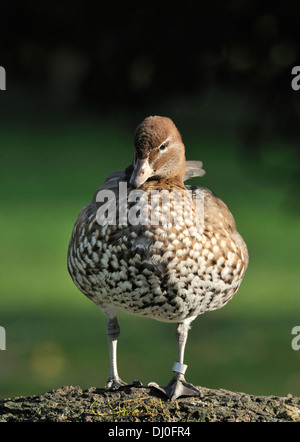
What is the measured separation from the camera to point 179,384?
339 cm

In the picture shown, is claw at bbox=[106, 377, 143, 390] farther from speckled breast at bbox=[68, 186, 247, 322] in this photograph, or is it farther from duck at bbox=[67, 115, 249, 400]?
speckled breast at bbox=[68, 186, 247, 322]

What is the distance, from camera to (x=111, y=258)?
3268mm

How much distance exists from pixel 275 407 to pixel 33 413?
1.17 metres

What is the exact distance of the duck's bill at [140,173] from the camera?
3.19 metres

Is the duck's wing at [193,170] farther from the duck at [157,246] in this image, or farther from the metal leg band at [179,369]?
the metal leg band at [179,369]

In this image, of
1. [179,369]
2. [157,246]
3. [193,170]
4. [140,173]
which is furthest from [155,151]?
[179,369]

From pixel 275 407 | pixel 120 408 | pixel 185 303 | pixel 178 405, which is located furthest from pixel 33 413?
pixel 275 407

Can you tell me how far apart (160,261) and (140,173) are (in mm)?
434

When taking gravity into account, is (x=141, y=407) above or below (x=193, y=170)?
below

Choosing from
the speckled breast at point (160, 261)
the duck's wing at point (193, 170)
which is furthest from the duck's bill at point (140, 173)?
the duck's wing at point (193, 170)

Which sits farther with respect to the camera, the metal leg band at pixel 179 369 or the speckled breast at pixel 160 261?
the metal leg band at pixel 179 369

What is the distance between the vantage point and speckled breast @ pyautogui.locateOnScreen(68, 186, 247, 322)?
3205 mm

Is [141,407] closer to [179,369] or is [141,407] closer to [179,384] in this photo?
[179,384]
